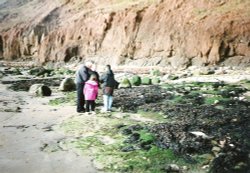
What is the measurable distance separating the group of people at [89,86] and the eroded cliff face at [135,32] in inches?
618

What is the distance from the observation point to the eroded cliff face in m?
28.3

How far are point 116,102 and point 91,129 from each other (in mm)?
4889

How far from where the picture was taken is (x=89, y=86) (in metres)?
12.9

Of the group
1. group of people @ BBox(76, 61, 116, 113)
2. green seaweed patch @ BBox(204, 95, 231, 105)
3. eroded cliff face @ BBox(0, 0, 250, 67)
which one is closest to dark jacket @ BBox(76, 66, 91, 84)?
group of people @ BBox(76, 61, 116, 113)

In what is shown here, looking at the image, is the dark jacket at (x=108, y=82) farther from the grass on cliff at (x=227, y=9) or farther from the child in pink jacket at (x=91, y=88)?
the grass on cliff at (x=227, y=9)

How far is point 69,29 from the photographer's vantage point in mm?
45125

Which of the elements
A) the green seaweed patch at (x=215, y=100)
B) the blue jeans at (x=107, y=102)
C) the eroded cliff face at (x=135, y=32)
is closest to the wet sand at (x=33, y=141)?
the blue jeans at (x=107, y=102)

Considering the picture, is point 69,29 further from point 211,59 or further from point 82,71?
point 82,71

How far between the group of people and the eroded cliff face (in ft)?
51.5

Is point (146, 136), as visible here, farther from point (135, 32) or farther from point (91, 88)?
point (135, 32)

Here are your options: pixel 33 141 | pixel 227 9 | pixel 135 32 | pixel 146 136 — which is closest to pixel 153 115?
pixel 146 136

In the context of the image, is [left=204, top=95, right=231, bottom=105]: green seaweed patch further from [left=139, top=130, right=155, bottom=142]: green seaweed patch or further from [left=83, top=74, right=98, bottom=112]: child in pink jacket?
[left=139, top=130, right=155, bottom=142]: green seaweed patch

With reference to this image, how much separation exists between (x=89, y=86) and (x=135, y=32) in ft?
77.7

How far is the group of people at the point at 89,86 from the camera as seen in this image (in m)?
12.9
